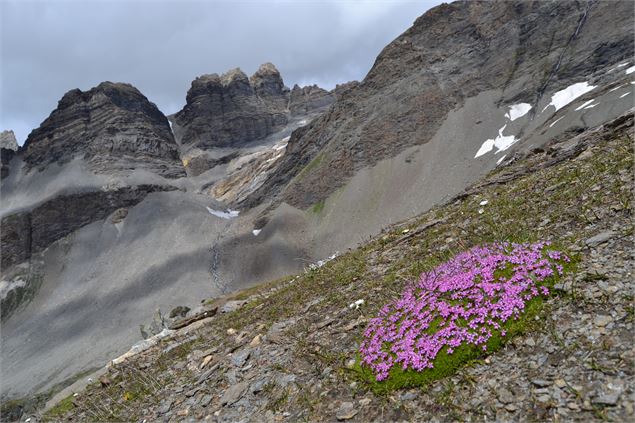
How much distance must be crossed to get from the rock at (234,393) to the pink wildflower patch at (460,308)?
3.35 meters

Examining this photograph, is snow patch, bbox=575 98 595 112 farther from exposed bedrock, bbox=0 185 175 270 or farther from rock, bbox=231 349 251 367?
exposed bedrock, bbox=0 185 175 270

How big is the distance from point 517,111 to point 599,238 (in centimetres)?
8388

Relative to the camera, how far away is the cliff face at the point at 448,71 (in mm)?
81875

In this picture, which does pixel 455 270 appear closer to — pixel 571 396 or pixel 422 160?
pixel 571 396

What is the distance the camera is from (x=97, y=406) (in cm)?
1290

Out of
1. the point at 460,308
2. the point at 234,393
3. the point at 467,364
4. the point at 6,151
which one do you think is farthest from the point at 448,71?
Result: the point at 6,151

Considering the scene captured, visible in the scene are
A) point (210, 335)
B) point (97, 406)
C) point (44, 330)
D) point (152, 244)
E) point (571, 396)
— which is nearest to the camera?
point (571, 396)

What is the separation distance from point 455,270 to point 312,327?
4400 mm

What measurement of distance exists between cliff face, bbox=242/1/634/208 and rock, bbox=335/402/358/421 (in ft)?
281

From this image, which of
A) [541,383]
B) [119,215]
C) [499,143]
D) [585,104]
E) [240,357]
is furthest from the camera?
[119,215]

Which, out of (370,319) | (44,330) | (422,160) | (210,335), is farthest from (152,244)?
(370,319)

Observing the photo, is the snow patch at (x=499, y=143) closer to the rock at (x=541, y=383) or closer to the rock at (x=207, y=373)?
the rock at (x=207, y=373)

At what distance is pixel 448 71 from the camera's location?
104812 mm

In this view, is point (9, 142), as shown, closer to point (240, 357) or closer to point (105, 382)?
point (105, 382)
